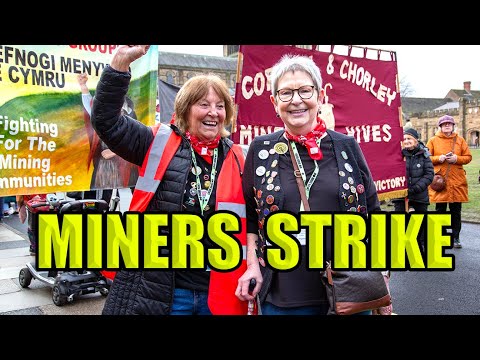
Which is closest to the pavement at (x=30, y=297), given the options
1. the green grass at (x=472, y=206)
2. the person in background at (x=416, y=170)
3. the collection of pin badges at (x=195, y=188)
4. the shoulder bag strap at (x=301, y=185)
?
the collection of pin badges at (x=195, y=188)

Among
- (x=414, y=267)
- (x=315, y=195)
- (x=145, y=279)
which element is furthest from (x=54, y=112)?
(x=414, y=267)

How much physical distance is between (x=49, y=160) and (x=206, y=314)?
238cm

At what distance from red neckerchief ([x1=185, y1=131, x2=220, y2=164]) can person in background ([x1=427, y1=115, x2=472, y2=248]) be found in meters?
5.69

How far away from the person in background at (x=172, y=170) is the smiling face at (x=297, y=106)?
1.16 ft

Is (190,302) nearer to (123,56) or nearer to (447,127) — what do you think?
(123,56)

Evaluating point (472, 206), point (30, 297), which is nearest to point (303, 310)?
point (30, 297)

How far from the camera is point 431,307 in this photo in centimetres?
476

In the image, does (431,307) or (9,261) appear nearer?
(431,307)

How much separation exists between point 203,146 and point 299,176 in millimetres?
523

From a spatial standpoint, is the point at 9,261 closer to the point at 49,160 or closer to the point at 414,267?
the point at 49,160

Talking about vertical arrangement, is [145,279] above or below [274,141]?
below

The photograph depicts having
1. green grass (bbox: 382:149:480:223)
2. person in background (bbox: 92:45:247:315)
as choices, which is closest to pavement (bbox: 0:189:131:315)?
person in background (bbox: 92:45:247:315)

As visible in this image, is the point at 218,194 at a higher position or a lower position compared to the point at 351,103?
→ lower

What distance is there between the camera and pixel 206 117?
2.32 meters
